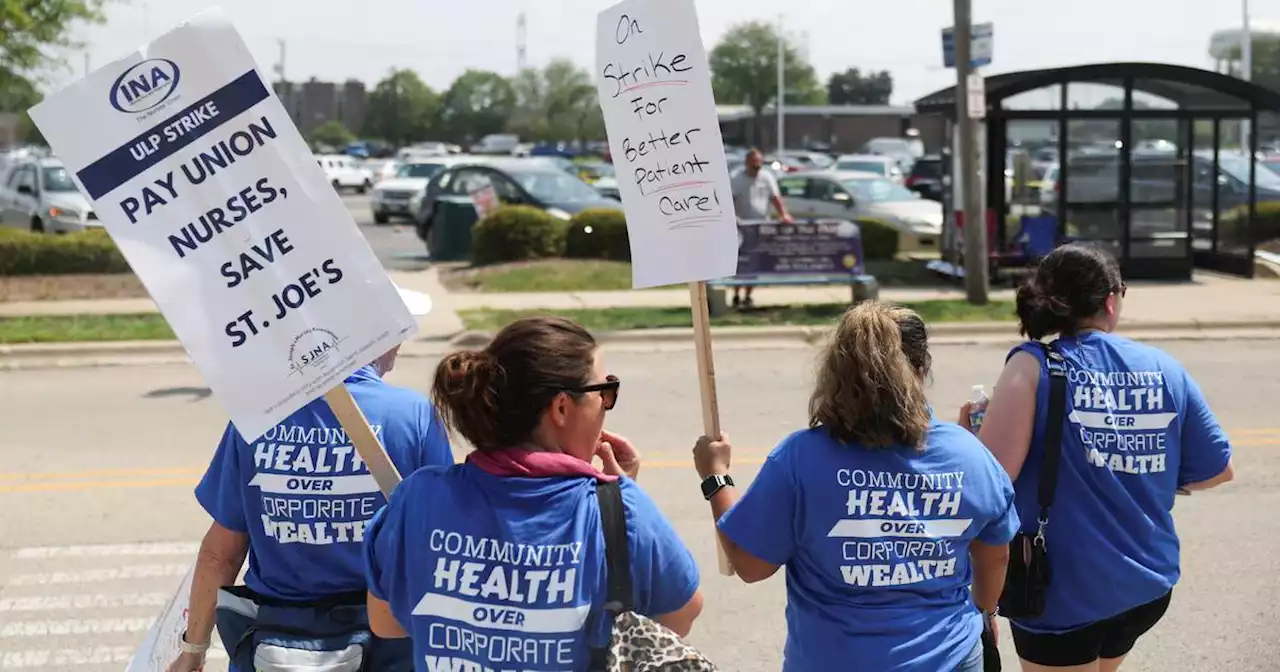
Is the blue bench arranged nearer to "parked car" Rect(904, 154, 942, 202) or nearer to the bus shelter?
the bus shelter

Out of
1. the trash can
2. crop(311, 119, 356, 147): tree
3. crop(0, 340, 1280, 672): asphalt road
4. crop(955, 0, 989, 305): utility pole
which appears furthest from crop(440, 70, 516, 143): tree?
crop(0, 340, 1280, 672): asphalt road

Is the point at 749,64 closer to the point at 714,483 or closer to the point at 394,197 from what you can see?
the point at 394,197

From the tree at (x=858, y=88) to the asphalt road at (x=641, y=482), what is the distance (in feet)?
426

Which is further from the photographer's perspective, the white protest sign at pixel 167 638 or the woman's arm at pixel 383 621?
the white protest sign at pixel 167 638

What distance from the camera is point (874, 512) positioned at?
3.24 m

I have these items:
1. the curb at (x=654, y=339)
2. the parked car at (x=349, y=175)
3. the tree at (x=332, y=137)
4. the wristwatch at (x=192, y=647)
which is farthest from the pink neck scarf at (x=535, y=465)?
the tree at (x=332, y=137)

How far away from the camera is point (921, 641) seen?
3246mm

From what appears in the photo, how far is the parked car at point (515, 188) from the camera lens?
2486cm

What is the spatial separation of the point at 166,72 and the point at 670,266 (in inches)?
53.8

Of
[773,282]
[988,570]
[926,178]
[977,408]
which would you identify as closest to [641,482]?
[977,408]

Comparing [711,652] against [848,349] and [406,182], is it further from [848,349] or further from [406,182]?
[406,182]

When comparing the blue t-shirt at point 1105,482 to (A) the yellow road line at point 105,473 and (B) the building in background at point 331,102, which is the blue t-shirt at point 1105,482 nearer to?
(A) the yellow road line at point 105,473

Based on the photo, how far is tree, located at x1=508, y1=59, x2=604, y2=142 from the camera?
372ft

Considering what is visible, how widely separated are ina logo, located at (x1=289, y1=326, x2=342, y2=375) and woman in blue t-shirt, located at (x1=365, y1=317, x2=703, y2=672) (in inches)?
14.1
